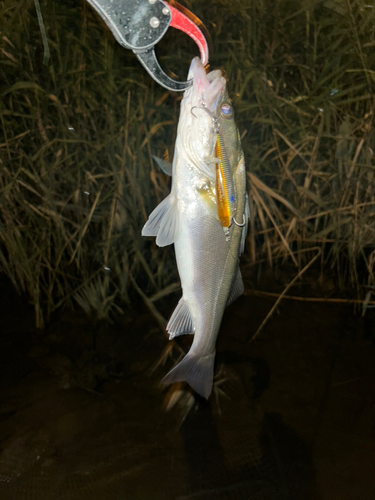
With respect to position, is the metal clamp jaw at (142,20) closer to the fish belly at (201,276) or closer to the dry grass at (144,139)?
the fish belly at (201,276)

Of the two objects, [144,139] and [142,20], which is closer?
[142,20]

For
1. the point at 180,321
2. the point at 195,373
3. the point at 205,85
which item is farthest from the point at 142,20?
the point at 195,373

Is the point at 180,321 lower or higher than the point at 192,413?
higher

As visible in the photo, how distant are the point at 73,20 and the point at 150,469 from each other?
205 cm

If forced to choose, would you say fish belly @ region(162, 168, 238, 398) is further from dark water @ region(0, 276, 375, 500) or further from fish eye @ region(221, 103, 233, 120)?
dark water @ region(0, 276, 375, 500)

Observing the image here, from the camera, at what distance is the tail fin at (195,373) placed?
40.6 inches

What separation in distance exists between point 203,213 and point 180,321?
35cm

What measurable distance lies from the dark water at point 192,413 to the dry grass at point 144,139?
253 mm

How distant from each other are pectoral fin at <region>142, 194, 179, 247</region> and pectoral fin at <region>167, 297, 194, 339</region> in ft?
0.68

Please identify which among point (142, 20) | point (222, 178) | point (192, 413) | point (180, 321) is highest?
point (142, 20)

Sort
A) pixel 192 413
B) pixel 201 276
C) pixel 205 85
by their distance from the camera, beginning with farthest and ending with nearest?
pixel 192 413 → pixel 201 276 → pixel 205 85

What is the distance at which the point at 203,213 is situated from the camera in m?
Answer: 0.96

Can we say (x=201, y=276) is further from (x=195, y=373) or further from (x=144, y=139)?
(x=144, y=139)

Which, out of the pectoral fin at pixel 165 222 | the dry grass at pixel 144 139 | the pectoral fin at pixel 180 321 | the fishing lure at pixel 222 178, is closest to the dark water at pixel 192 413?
the dry grass at pixel 144 139
